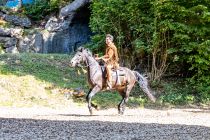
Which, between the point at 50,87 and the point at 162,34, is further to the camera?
the point at 162,34

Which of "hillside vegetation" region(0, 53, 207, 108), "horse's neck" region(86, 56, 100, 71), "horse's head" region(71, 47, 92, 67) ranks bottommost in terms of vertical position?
"hillside vegetation" region(0, 53, 207, 108)

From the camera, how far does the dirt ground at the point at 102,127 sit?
9109 millimetres

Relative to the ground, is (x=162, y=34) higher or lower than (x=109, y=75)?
higher

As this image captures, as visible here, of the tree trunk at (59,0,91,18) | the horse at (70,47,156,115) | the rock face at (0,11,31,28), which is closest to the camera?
the horse at (70,47,156,115)

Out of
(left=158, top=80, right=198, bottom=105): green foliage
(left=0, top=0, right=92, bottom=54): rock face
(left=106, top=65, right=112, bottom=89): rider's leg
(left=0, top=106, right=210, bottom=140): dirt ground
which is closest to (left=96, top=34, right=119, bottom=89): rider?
(left=106, top=65, right=112, bottom=89): rider's leg

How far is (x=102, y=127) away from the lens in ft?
33.4

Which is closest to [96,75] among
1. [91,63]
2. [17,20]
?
[91,63]

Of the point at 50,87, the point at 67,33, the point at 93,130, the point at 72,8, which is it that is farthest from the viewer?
the point at 67,33

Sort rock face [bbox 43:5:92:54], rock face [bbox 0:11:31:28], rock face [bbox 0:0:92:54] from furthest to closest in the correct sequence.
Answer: rock face [bbox 0:11:31:28] < rock face [bbox 43:5:92:54] < rock face [bbox 0:0:92:54]

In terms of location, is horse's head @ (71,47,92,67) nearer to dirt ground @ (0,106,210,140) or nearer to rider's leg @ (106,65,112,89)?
rider's leg @ (106,65,112,89)

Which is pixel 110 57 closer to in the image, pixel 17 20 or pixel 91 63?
pixel 91 63

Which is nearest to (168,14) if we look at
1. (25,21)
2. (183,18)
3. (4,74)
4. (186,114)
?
(183,18)

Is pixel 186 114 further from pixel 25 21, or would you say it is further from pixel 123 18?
pixel 25 21

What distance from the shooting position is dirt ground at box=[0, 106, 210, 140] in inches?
359
